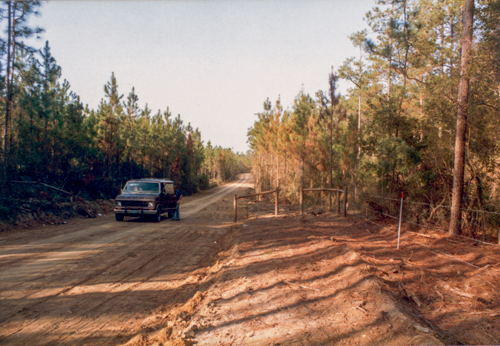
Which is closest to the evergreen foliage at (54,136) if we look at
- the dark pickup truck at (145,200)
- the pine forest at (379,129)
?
the pine forest at (379,129)

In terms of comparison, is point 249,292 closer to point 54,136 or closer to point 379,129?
point 379,129

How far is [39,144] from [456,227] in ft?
66.7

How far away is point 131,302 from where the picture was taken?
5.55 metres

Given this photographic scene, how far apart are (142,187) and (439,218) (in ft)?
42.0

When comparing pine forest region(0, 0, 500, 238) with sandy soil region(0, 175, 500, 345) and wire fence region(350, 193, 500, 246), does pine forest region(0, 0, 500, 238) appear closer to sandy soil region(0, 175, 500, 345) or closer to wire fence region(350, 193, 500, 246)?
wire fence region(350, 193, 500, 246)

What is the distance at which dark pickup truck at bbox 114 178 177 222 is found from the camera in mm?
14728

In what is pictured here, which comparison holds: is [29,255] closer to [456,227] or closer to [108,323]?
[108,323]

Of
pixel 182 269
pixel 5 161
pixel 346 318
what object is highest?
pixel 5 161

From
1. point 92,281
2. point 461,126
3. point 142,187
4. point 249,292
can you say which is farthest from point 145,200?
point 461,126

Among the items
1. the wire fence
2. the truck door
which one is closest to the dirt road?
the truck door

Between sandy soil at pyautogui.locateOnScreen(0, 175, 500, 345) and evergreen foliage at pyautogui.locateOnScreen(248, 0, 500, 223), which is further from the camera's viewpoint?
evergreen foliage at pyautogui.locateOnScreen(248, 0, 500, 223)

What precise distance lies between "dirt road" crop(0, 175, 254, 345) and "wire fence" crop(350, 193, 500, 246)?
7.26m

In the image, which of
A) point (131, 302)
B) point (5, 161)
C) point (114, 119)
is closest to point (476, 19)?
point (131, 302)

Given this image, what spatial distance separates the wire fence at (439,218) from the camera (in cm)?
1073
